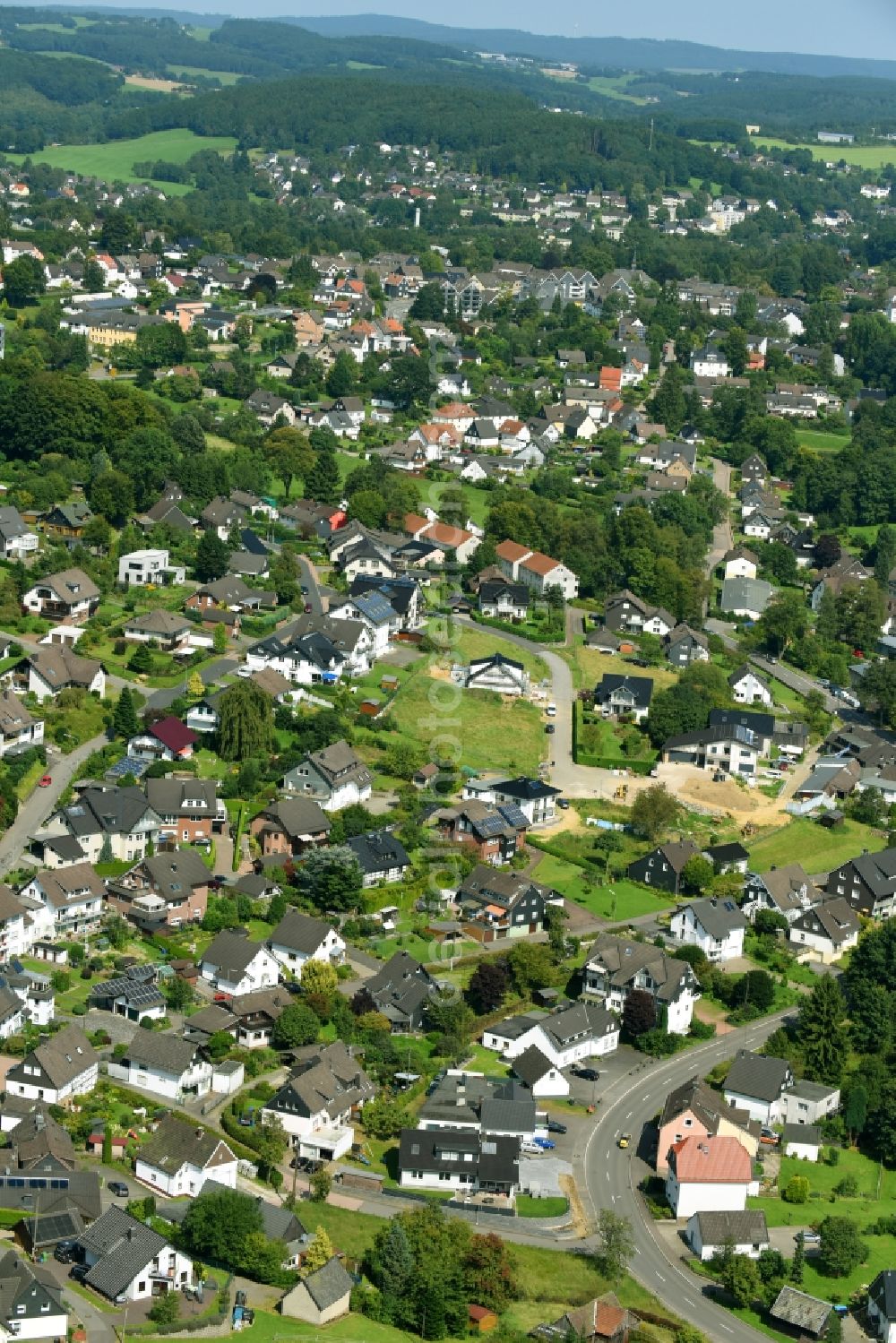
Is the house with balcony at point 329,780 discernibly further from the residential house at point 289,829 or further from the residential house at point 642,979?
the residential house at point 642,979

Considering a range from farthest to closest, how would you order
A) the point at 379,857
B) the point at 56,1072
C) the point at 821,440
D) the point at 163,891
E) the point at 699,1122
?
the point at 821,440, the point at 379,857, the point at 163,891, the point at 699,1122, the point at 56,1072

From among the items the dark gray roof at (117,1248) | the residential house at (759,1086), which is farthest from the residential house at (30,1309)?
the residential house at (759,1086)

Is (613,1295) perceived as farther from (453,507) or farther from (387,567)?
(453,507)

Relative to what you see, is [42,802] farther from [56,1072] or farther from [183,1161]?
[183,1161]

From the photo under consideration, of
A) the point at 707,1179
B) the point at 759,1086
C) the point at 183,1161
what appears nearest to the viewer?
the point at 183,1161

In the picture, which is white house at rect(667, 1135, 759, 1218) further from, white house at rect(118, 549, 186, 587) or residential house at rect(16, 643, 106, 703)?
white house at rect(118, 549, 186, 587)

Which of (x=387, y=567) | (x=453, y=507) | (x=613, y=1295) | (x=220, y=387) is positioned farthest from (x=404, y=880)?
(x=220, y=387)

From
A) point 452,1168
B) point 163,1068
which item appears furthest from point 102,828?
point 452,1168

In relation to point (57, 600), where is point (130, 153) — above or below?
below
